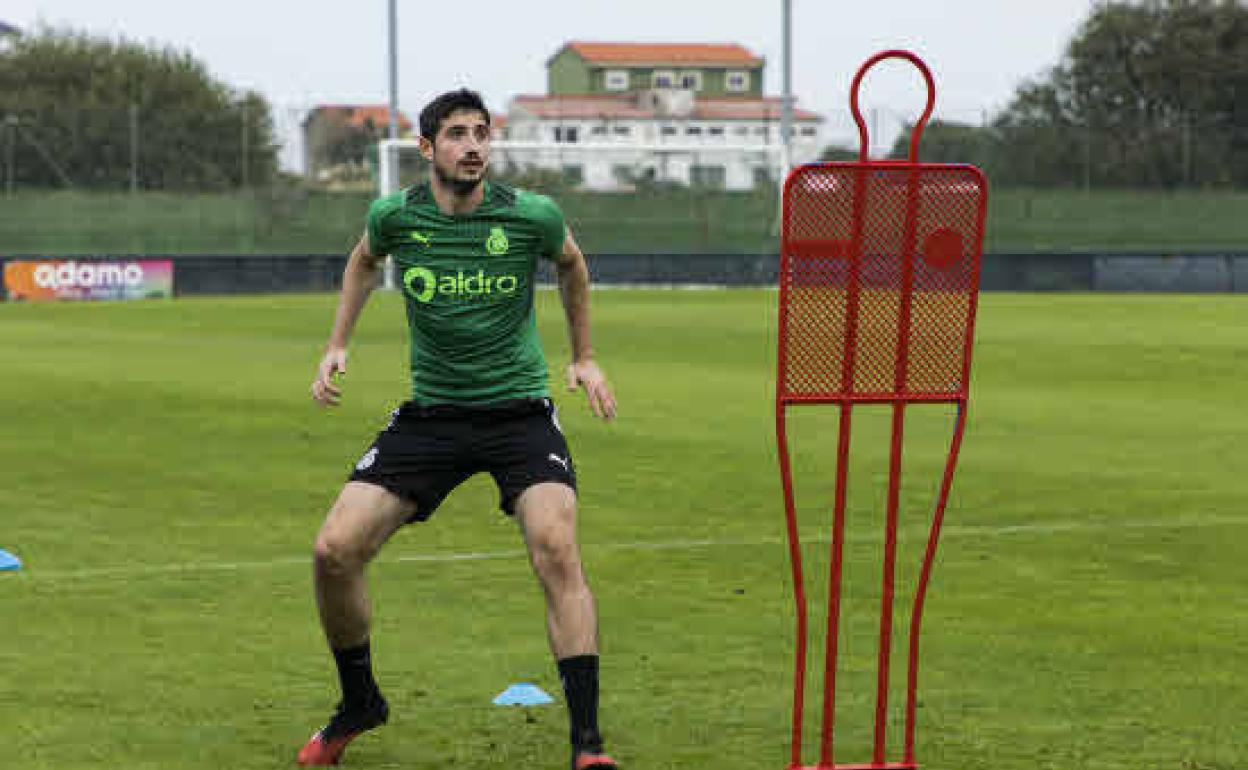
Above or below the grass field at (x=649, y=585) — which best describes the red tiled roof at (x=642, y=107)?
above

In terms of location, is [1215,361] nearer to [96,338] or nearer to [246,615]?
[96,338]

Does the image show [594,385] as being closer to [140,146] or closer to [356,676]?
[356,676]

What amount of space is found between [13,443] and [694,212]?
3522cm

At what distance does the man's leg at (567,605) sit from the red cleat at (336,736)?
2.13ft

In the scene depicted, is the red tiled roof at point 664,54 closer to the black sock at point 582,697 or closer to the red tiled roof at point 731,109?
the red tiled roof at point 731,109

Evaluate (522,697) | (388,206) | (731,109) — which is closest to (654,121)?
(731,109)

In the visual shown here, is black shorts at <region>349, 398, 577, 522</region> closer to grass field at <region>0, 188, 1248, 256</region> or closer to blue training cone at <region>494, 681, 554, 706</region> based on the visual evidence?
blue training cone at <region>494, 681, 554, 706</region>

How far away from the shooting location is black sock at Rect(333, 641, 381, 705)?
616cm

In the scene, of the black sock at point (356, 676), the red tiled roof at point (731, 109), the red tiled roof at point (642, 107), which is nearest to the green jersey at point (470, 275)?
the black sock at point (356, 676)

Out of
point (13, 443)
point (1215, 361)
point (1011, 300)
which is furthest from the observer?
point (1011, 300)

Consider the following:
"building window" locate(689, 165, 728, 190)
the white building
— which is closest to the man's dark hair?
the white building

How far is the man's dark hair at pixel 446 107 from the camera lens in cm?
607

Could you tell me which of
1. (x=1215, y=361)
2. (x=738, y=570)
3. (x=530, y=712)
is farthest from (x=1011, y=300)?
(x=530, y=712)

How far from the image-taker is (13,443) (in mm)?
14898
